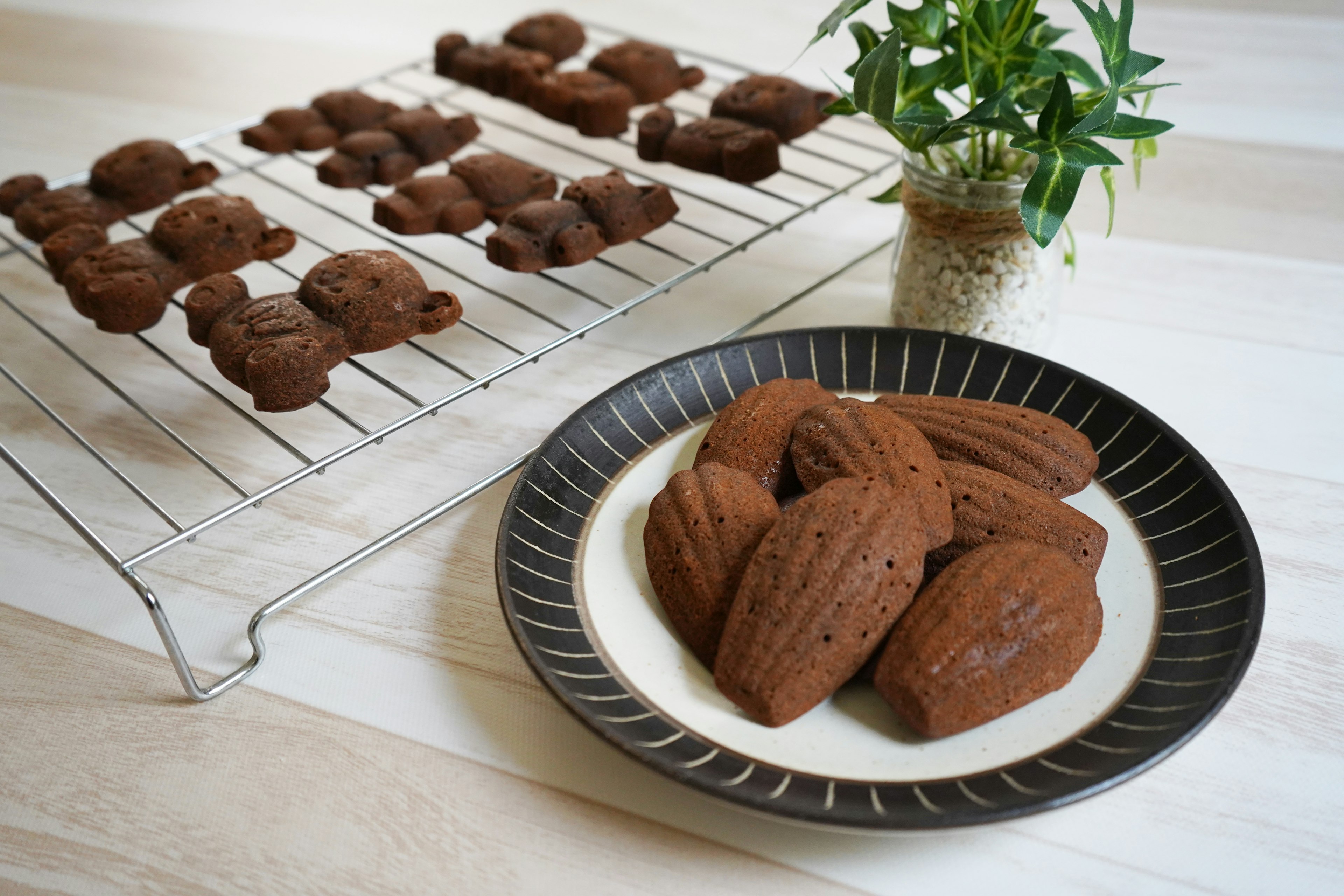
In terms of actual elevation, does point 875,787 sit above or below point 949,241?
below

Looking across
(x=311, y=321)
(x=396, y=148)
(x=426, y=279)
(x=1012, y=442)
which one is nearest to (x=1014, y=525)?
(x=1012, y=442)

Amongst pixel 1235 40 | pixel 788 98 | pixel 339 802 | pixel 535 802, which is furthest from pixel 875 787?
pixel 1235 40

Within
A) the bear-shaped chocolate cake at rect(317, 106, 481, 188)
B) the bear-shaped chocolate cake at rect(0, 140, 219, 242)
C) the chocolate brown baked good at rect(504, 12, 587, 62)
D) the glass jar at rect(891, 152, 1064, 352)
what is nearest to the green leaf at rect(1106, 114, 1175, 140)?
the glass jar at rect(891, 152, 1064, 352)

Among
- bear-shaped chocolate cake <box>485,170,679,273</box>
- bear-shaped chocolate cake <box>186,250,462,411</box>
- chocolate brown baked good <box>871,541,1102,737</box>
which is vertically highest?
bear-shaped chocolate cake <box>485,170,679,273</box>

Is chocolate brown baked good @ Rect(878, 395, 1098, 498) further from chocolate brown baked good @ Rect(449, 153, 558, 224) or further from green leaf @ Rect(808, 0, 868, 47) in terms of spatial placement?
chocolate brown baked good @ Rect(449, 153, 558, 224)

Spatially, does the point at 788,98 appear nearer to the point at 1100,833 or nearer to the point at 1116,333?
the point at 1116,333
